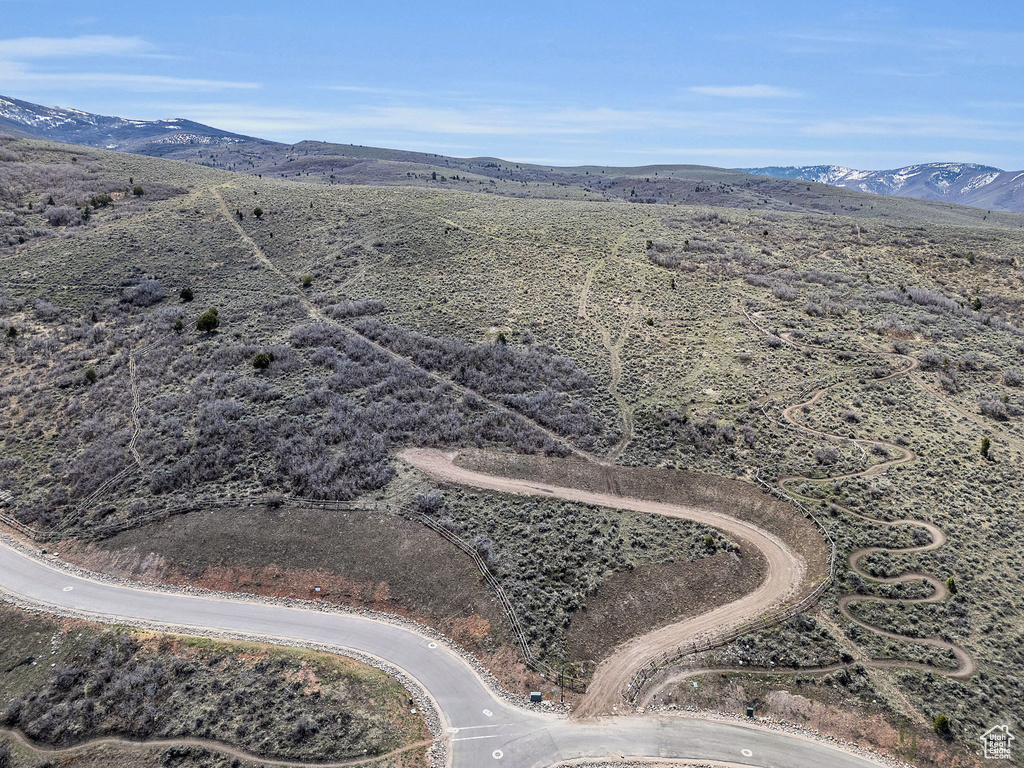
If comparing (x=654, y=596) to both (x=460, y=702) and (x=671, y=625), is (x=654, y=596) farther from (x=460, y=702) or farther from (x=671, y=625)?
(x=460, y=702)

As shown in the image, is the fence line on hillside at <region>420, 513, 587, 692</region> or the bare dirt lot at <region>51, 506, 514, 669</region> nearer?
the fence line on hillside at <region>420, 513, 587, 692</region>

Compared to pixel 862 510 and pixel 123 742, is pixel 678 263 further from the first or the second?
pixel 123 742

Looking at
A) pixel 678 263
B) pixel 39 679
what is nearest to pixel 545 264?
pixel 678 263

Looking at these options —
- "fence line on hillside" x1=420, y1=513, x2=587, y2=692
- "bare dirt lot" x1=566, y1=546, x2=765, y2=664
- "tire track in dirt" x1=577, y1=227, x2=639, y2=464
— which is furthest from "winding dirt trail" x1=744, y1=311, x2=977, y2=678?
"fence line on hillside" x1=420, y1=513, x2=587, y2=692

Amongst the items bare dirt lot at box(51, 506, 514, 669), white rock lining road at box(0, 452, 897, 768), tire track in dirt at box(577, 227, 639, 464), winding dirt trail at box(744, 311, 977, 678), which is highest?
tire track in dirt at box(577, 227, 639, 464)

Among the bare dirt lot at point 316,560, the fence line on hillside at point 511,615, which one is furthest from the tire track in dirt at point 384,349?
the bare dirt lot at point 316,560

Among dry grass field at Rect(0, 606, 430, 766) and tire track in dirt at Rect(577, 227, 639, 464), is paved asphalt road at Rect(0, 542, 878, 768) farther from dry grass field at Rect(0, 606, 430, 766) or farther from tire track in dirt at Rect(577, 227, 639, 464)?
tire track in dirt at Rect(577, 227, 639, 464)
